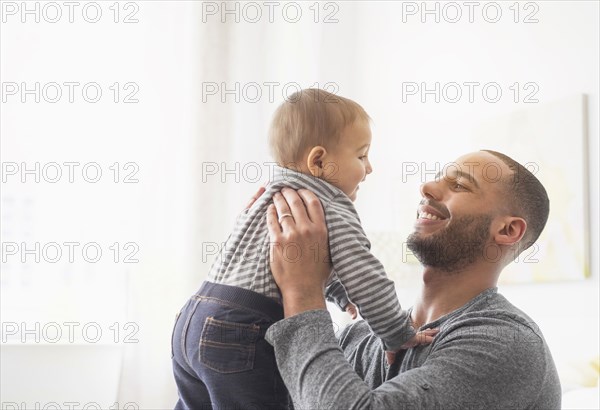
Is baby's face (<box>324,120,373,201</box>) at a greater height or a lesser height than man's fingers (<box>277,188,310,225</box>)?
greater

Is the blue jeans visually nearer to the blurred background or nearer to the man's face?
the man's face

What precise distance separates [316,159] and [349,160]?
0.23ft

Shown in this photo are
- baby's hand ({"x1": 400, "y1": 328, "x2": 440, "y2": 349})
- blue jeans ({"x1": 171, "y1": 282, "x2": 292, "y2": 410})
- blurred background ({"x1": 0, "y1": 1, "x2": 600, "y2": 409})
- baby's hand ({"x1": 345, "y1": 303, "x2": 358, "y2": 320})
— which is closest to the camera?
blue jeans ({"x1": 171, "y1": 282, "x2": 292, "y2": 410})

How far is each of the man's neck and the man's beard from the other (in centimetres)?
2

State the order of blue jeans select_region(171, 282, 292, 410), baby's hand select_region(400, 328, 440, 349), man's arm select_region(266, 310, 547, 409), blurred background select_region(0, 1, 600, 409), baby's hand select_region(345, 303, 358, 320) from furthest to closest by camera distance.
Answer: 1. blurred background select_region(0, 1, 600, 409)
2. baby's hand select_region(345, 303, 358, 320)
3. baby's hand select_region(400, 328, 440, 349)
4. blue jeans select_region(171, 282, 292, 410)
5. man's arm select_region(266, 310, 547, 409)

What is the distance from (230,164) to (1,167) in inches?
40.9

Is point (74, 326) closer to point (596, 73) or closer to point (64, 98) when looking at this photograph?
point (64, 98)

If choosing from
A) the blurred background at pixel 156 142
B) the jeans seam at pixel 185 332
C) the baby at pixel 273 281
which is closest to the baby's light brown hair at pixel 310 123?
the baby at pixel 273 281

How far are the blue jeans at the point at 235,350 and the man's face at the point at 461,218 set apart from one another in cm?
44

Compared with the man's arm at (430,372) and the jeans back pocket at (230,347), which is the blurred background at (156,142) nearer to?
the man's arm at (430,372)

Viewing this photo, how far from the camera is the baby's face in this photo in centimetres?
160

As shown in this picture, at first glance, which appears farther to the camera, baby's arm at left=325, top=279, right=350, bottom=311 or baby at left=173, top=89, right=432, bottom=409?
baby's arm at left=325, top=279, right=350, bottom=311

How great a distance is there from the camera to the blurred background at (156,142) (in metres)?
3.38

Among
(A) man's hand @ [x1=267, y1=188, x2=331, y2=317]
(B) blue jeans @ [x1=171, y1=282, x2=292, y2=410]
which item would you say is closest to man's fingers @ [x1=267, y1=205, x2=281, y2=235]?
(A) man's hand @ [x1=267, y1=188, x2=331, y2=317]
